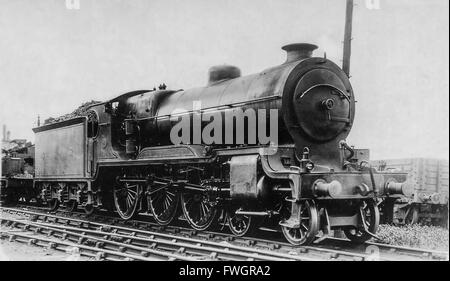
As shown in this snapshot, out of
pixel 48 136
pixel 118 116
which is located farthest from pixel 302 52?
pixel 48 136

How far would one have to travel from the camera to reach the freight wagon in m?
13.1

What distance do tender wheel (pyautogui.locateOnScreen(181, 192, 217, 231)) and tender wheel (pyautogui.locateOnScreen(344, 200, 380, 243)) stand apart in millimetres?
2713

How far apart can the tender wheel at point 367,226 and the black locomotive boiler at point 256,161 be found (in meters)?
0.02

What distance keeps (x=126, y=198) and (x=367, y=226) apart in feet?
21.6

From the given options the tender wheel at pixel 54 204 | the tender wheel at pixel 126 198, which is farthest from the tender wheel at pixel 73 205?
the tender wheel at pixel 126 198

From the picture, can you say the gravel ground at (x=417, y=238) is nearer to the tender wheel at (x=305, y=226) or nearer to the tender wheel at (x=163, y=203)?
the tender wheel at (x=305, y=226)

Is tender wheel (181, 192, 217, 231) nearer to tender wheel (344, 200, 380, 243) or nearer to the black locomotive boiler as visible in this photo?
the black locomotive boiler

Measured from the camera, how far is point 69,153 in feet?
47.6

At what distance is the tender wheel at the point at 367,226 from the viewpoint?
341 inches

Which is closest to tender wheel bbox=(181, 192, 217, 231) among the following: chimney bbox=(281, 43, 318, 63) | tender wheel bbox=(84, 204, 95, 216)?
chimney bbox=(281, 43, 318, 63)

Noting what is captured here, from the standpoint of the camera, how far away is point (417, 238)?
31.4 feet

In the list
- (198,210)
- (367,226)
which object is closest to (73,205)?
(198,210)

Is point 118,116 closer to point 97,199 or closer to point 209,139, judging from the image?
point 97,199

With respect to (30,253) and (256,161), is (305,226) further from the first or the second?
(30,253)
